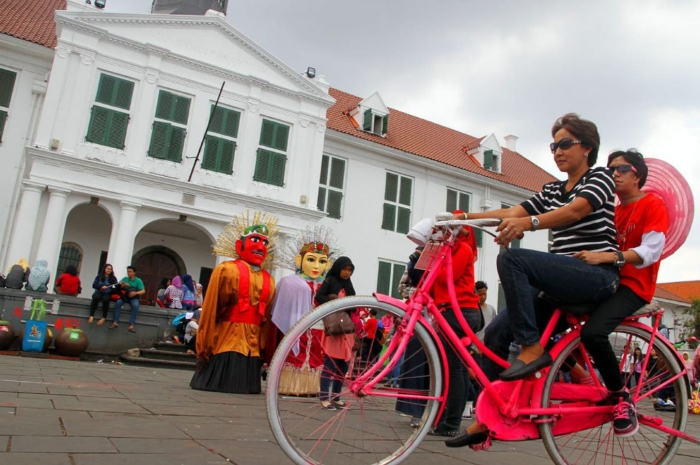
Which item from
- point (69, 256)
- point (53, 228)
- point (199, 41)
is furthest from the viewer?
point (199, 41)

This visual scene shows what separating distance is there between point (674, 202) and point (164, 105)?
1593 cm

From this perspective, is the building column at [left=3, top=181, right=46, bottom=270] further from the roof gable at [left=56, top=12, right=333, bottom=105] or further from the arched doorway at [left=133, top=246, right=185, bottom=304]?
the roof gable at [left=56, top=12, right=333, bottom=105]

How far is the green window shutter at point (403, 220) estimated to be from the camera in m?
21.8

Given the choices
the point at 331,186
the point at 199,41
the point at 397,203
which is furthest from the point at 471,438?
the point at 397,203

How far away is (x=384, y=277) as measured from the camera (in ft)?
68.8

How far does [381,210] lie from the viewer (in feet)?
70.3

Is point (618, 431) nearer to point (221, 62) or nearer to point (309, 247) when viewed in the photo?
point (309, 247)

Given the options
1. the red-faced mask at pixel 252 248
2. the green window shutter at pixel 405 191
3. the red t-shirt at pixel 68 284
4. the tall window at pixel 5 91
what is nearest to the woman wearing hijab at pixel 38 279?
the red t-shirt at pixel 68 284

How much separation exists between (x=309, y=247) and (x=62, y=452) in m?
5.22

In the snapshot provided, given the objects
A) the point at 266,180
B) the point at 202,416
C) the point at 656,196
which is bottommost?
the point at 202,416

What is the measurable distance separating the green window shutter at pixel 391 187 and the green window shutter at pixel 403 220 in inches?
Result: 22.0

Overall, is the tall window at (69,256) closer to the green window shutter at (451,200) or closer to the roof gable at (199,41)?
the roof gable at (199,41)

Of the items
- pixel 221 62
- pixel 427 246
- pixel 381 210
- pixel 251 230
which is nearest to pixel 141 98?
pixel 221 62

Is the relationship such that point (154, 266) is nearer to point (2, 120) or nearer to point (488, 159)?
point (2, 120)
